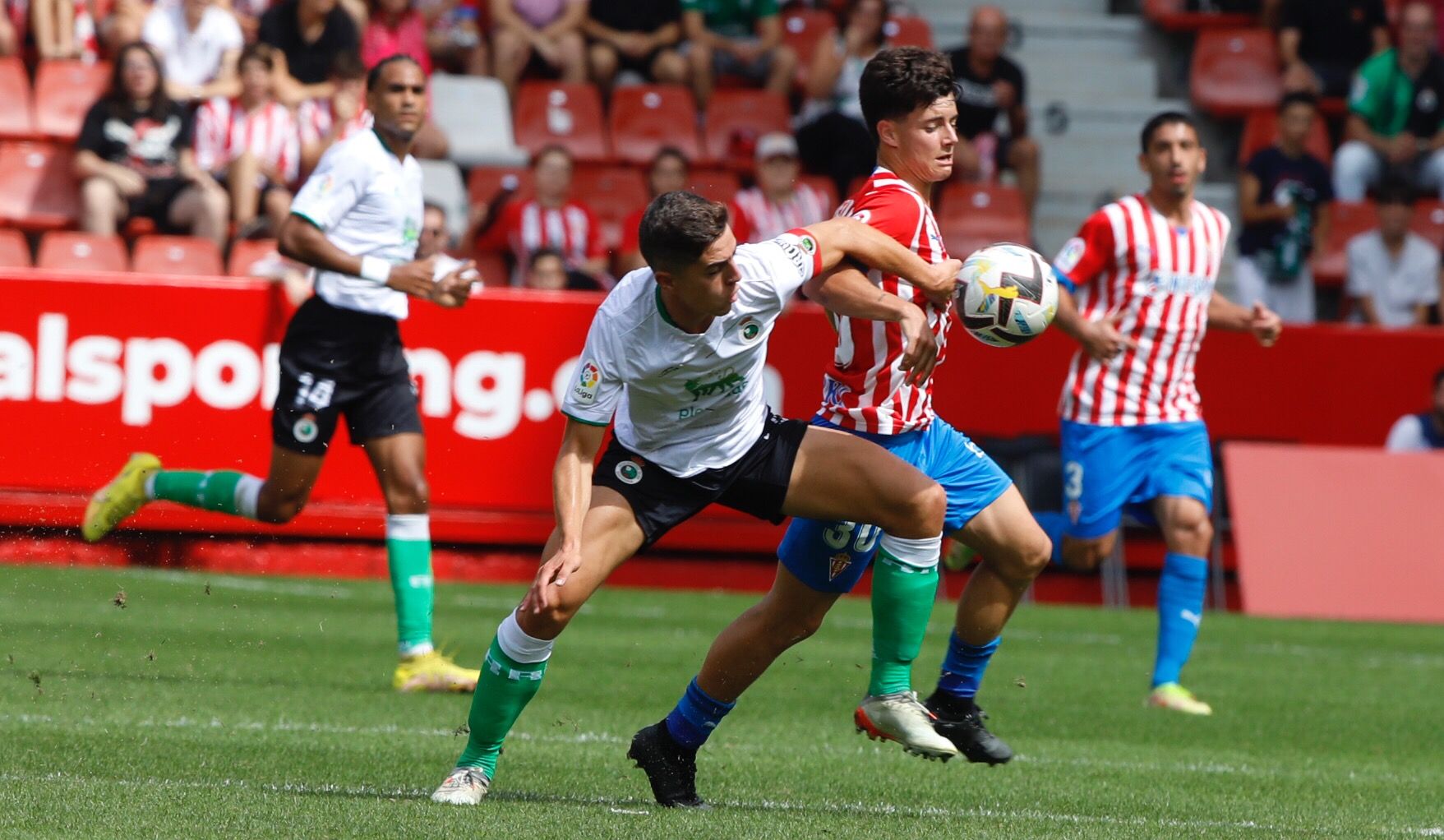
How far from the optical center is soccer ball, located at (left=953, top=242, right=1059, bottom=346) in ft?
18.0

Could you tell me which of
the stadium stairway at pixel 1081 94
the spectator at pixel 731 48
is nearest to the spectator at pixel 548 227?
the spectator at pixel 731 48

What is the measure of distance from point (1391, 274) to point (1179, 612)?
7385mm

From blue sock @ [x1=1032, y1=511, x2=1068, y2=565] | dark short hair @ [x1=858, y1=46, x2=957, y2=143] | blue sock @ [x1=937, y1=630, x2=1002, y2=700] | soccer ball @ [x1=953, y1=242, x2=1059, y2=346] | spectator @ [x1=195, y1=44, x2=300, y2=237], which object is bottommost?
blue sock @ [x1=1032, y1=511, x2=1068, y2=565]

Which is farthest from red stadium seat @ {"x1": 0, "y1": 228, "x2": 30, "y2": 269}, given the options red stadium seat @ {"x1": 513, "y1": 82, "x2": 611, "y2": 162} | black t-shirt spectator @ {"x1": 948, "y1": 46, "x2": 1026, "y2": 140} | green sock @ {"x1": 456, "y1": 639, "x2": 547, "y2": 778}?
green sock @ {"x1": 456, "y1": 639, "x2": 547, "y2": 778}

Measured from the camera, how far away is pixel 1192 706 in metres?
7.90

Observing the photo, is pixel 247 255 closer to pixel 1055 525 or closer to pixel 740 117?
pixel 740 117

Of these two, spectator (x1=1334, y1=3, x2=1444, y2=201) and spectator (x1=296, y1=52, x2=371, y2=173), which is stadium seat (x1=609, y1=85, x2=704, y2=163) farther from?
spectator (x1=1334, y1=3, x2=1444, y2=201)

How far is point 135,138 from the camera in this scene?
12.9 m

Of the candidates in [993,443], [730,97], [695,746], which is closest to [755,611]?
[695,746]

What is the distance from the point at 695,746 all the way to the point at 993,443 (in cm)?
708

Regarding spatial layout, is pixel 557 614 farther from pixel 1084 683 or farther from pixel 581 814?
pixel 1084 683

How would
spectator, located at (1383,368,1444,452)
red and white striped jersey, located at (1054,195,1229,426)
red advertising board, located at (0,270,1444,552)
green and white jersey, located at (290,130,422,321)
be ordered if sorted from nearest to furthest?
green and white jersey, located at (290,130,422,321), red and white striped jersey, located at (1054,195,1229,426), red advertising board, located at (0,270,1444,552), spectator, located at (1383,368,1444,452)

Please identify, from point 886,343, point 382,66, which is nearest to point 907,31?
point 382,66

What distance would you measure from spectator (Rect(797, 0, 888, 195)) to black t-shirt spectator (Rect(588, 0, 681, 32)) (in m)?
1.23
